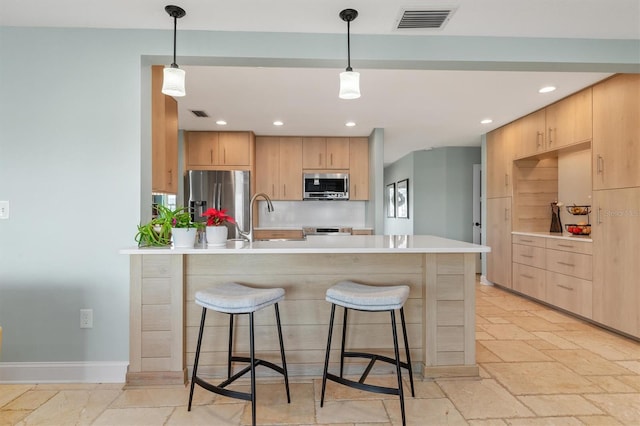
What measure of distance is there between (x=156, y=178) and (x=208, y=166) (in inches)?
101

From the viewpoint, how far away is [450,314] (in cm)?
242

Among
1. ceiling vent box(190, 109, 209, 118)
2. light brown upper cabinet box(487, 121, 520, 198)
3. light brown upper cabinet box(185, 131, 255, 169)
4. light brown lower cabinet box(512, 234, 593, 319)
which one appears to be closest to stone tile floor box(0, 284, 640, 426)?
light brown lower cabinet box(512, 234, 593, 319)

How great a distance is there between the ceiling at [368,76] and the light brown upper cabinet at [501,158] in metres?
0.19

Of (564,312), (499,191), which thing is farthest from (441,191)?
(564,312)

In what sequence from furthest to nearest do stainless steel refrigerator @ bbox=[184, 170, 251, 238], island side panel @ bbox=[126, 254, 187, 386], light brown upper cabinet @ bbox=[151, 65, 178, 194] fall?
stainless steel refrigerator @ bbox=[184, 170, 251, 238]
light brown upper cabinet @ bbox=[151, 65, 178, 194]
island side panel @ bbox=[126, 254, 187, 386]

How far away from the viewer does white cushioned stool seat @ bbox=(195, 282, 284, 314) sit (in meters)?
1.89

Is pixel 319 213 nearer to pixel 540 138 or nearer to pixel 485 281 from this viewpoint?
pixel 485 281

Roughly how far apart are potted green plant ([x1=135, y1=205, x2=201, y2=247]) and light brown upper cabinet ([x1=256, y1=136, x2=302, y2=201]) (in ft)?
11.2

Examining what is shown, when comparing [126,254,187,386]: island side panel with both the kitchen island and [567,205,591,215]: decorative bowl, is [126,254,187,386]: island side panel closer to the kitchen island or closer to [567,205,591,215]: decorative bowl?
the kitchen island

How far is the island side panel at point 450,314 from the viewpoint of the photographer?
7.89 ft

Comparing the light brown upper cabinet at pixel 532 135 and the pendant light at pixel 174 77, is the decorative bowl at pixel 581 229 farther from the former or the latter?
the pendant light at pixel 174 77

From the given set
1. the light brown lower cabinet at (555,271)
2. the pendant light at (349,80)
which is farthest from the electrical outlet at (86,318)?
the light brown lower cabinet at (555,271)

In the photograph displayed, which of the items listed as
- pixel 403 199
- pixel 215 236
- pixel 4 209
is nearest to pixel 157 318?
pixel 215 236

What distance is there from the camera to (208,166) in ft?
17.9
